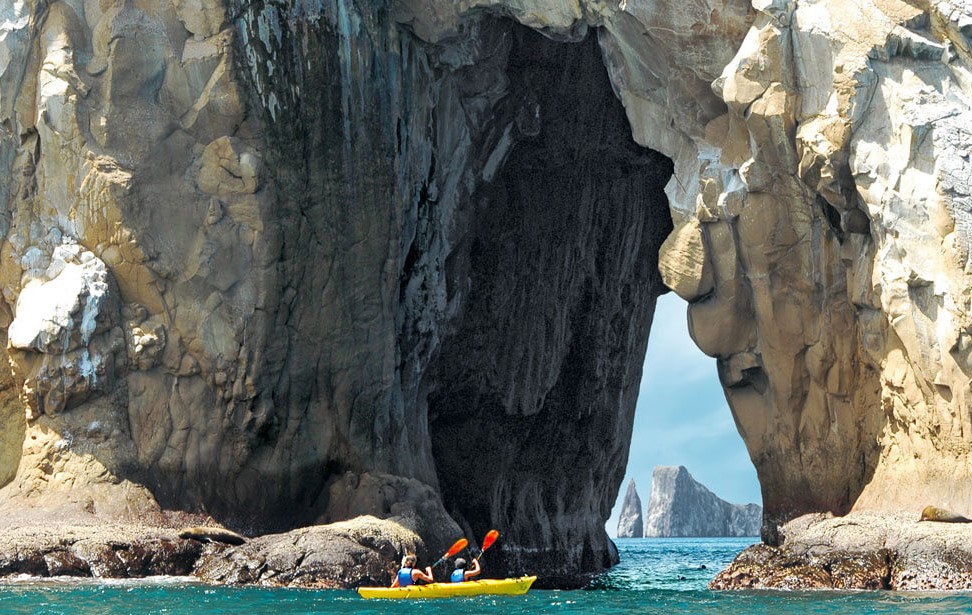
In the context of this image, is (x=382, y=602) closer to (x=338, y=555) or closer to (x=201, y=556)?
(x=338, y=555)

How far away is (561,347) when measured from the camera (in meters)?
38.4

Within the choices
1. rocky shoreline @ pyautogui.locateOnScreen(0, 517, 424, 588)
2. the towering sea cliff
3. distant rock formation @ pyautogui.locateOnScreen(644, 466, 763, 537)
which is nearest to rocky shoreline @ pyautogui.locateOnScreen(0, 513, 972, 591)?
rocky shoreline @ pyautogui.locateOnScreen(0, 517, 424, 588)

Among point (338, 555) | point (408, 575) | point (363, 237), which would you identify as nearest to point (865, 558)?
point (408, 575)

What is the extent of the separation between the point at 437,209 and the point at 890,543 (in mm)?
13880

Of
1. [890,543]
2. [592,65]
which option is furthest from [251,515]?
[592,65]

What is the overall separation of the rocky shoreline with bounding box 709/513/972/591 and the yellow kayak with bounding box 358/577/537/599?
3.74 metres

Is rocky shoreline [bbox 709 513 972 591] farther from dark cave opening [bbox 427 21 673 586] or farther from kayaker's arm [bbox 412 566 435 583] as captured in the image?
dark cave opening [bbox 427 21 673 586]

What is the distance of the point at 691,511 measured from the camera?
140375 millimetres

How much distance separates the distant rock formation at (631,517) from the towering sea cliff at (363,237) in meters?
117

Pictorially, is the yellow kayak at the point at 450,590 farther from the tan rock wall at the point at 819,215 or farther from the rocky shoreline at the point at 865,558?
the tan rock wall at the point at 819,215

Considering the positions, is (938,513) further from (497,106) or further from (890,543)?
(497,106)

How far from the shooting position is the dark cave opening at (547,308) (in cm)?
3534

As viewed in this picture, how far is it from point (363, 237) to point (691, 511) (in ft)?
378

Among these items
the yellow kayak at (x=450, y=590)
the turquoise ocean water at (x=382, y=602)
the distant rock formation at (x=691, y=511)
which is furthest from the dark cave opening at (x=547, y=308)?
the distant rock formation at (x=691, y=511)
